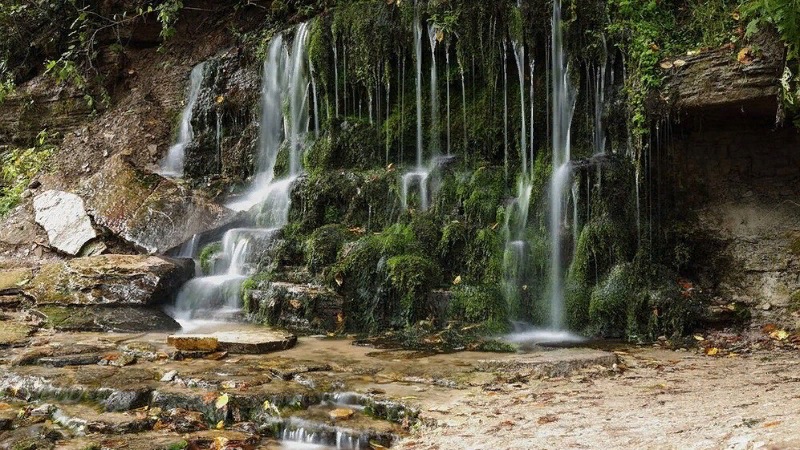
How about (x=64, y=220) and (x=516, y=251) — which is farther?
(x=64, y=220)

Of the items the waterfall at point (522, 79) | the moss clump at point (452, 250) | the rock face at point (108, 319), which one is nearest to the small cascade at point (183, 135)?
the rock face at point (108, 319)

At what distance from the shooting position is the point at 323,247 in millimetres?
8180

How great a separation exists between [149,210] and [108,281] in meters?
2.08

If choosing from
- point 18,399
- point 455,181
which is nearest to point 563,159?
point 455,181

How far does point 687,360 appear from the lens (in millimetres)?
5656

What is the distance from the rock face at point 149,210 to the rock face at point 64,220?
0.60 feet

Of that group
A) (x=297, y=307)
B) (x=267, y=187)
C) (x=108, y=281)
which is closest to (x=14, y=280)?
(x=108, y=281)

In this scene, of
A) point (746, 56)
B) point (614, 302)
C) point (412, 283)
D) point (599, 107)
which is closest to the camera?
point (746, 56)

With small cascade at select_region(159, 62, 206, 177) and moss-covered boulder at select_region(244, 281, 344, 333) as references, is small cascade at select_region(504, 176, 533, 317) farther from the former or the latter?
small cascade at select_region(159, 62, 206, 177)

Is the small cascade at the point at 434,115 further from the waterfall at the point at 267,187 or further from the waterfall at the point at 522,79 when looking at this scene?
the waterfall at the point at 267,187

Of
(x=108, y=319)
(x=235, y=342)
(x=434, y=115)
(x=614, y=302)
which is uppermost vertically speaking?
(x=434, y=115)

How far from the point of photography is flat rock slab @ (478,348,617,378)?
16.9 ft

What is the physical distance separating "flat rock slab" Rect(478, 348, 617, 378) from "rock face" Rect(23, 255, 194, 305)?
4.51 meters

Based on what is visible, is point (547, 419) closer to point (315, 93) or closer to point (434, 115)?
point (434, 115)
